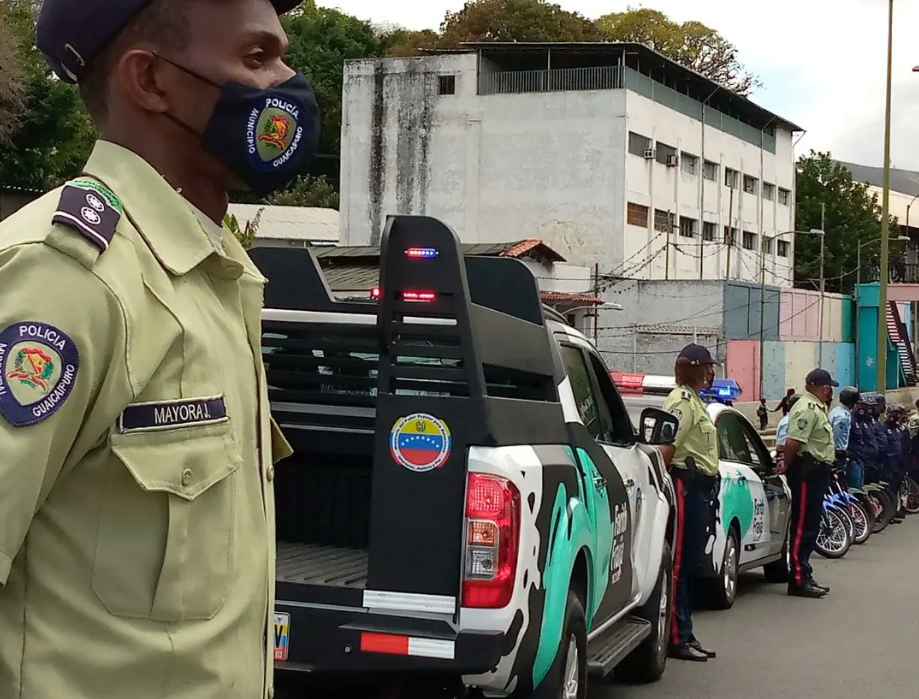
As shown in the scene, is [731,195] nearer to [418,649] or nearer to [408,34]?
[408,34]

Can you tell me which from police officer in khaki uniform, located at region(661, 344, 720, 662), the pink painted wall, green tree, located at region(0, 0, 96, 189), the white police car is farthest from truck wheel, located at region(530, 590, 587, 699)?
the pink painted wall

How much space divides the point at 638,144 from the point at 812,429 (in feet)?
105

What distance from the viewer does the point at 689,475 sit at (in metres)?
8.44

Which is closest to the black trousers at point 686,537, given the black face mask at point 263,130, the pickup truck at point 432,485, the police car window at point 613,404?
the police car window at point 613,404

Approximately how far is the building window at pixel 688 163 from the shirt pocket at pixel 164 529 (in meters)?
45.2

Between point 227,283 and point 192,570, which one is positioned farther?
point 227,283

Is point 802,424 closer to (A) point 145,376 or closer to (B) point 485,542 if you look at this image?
(B) point 485,542

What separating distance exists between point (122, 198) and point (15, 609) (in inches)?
23.2

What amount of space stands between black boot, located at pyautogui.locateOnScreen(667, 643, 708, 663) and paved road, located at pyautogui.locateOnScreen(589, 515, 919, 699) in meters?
0.06

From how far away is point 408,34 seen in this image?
57.7m

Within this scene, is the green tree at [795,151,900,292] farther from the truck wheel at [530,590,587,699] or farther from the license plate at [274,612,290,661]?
the license plate at [274,612,290,661]

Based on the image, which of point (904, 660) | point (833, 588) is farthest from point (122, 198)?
point (833, 588)

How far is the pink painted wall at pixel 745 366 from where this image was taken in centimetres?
3984

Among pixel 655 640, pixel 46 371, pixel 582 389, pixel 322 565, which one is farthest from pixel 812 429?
pixel 46 371
